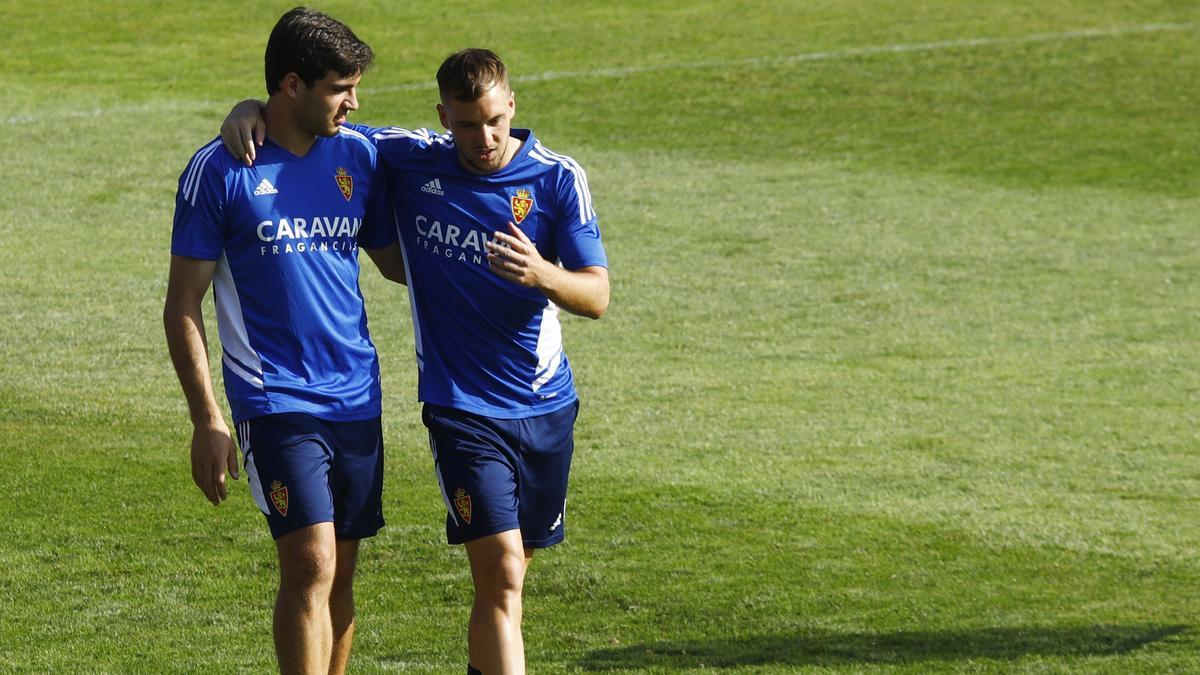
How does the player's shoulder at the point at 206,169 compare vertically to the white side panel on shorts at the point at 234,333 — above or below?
above

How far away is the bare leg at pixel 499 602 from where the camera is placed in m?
4.63

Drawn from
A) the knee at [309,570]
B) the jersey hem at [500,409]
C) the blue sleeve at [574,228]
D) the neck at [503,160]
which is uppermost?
the neck at [503,160]

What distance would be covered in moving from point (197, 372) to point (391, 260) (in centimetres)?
72

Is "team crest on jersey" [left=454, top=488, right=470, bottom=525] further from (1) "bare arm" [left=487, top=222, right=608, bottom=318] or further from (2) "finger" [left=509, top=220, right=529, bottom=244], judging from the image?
(2) "finger" [left=509, top=220, right=529, bottom=244]

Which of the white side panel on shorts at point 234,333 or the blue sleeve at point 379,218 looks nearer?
the white side panel on shorts at point 234,333

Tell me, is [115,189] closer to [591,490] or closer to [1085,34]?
[591,490]

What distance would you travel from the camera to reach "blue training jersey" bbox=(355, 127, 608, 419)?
4645 millimetres

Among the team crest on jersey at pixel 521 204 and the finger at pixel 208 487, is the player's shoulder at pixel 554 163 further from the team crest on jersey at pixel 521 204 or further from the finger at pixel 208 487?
the finger at pixel 208 487

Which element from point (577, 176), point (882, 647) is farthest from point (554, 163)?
point (882, 647)

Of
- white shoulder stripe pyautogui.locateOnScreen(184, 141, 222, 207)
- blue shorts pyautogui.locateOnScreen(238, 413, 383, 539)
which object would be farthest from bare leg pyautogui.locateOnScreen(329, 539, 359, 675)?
white shoulder stripe pyautogui.locateOnScreen(184, 141, 222, 207)

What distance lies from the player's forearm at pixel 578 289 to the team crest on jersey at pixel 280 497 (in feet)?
2.74

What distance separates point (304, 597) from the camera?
445cm

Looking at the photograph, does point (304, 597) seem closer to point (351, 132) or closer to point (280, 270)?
point (280, 270)

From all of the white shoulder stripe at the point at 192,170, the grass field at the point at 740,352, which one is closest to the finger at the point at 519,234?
the white shoulder stripe at the point at 192,170
